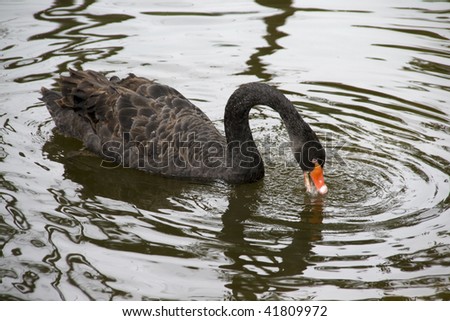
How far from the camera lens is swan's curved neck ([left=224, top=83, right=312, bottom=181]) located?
750cm

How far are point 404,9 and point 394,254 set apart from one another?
23.6ft

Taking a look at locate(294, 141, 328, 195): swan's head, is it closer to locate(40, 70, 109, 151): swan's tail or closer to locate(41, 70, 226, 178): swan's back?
locate(41, 70, 226, 178): swan's back

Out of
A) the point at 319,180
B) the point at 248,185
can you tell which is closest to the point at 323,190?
the point at 319,180

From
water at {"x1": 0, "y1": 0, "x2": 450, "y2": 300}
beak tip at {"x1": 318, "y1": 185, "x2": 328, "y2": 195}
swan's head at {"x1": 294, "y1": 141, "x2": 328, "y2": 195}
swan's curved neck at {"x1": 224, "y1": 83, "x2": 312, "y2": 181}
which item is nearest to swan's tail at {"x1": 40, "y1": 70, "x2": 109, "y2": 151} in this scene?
water at {"x1": 0, "y1": 0, "x2": 450, "y2": 300}

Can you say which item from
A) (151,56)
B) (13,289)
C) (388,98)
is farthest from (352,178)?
(151,56)

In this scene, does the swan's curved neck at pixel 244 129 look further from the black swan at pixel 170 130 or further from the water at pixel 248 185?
the water at pixel 248 185

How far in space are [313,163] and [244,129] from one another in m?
1.03

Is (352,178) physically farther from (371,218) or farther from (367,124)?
(367,124)

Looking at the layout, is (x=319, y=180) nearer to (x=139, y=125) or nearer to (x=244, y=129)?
(x=244, y=129)

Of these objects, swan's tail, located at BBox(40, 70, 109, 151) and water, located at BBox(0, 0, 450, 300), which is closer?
water, located at BBox(0, 0, 450, 300)

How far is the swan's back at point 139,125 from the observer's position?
7680 mm

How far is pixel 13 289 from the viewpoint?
5.61 metres

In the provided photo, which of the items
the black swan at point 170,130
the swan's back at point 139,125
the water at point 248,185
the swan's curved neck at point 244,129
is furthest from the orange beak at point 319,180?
the swan's back at point 139,125

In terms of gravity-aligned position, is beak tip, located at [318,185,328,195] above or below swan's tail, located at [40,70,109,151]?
below
